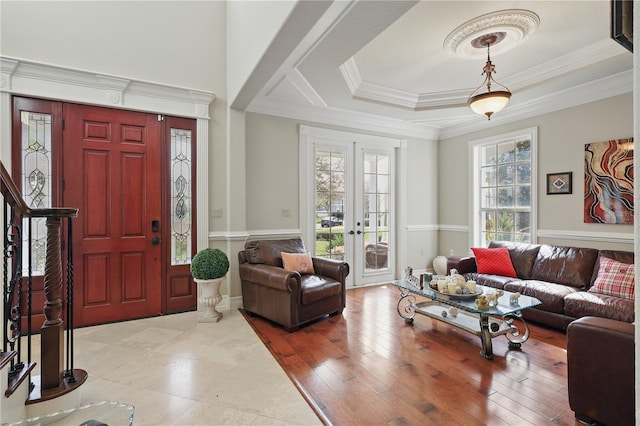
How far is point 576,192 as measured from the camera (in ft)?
13.0

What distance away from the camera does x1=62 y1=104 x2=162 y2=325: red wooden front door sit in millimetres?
3420

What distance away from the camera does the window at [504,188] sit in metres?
4.55

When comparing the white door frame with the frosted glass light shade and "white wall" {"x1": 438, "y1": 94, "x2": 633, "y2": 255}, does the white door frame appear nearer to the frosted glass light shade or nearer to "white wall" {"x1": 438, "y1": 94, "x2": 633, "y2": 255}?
"white wall" {"x1": 438, "y1": 94, "x2": 633, "y2": 255}

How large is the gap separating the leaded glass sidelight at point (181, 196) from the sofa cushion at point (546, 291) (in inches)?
152

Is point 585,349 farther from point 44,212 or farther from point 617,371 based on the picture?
point 44,212

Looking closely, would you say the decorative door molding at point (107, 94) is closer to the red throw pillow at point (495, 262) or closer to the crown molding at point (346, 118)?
the crown molding at point (346, 118)

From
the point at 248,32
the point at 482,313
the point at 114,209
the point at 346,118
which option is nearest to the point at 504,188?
the point at 346,118

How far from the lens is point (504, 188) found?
4910mm

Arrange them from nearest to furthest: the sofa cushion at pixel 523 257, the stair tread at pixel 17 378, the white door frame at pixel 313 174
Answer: the stair tread at pixel 17 378 < the sofa cushion at pixel 523 257 < the white door frame at pixel 313 174

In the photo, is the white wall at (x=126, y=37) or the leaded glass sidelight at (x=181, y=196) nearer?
the white wall at (x=126, y=37)

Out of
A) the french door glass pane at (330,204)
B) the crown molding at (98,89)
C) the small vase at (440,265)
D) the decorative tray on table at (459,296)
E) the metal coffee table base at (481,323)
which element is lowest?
the metal coffee table base at (481,323)

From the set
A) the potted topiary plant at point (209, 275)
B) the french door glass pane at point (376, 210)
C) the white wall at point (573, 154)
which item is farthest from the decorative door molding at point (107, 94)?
the white wall at point (573, 154)

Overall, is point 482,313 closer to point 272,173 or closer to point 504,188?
point 504,188

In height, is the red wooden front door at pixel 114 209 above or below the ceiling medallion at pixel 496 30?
below
